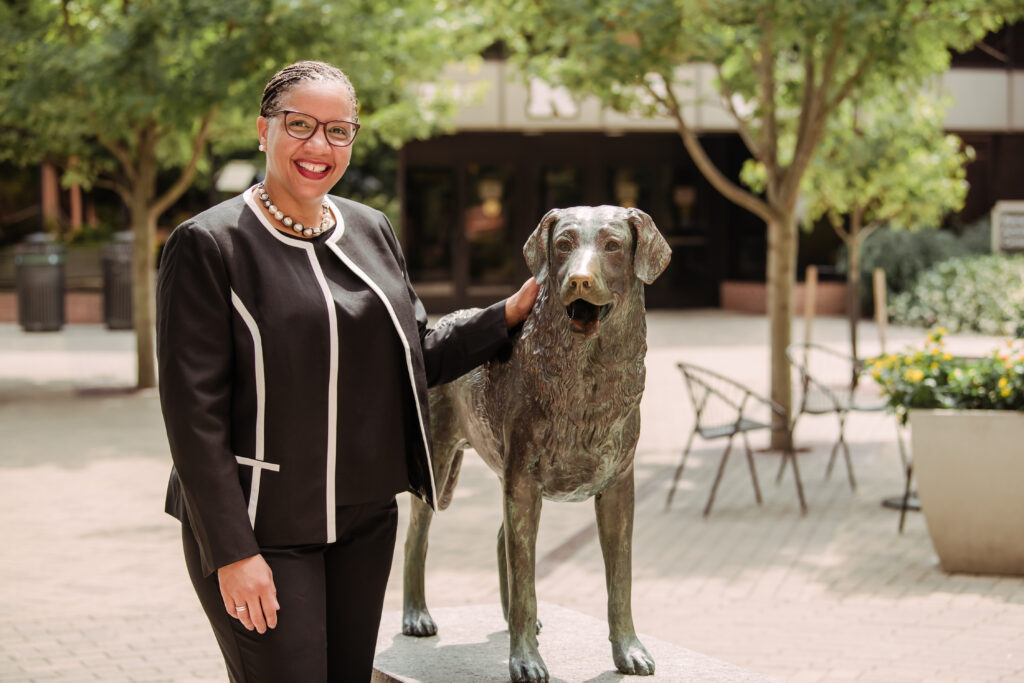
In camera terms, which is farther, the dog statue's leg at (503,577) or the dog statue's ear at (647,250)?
the dog statue's leg at (503,577)

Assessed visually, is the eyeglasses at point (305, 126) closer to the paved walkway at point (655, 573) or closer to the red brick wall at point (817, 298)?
the paved walkway at point (655, 573)

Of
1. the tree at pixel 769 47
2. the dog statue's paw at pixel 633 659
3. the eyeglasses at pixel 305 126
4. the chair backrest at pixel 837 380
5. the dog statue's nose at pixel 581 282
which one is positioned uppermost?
the tree at pixel 769 47

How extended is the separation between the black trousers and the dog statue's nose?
0.72 metres

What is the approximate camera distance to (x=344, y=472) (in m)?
3.00

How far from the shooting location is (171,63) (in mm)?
11625

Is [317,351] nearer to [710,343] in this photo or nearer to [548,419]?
[548,419]

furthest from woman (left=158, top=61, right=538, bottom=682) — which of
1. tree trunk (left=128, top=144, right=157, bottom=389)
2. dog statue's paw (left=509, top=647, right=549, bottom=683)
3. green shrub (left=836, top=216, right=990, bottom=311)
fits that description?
green shrub (left=836, top=216, right=990, bottom=311)

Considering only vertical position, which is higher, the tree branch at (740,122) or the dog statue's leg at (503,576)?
the tree branch at (740,122)

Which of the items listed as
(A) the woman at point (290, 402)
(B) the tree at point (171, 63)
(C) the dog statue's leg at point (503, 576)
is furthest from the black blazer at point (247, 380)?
(B) the tree at point (171, 63)

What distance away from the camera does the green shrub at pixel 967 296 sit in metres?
20.3

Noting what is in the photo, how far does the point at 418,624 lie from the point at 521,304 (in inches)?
55.6

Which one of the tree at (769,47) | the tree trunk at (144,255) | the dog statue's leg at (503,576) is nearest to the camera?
the dog statue's leg at (503,576)

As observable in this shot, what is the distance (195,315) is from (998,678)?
3.89 meters

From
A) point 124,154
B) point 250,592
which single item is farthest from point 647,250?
point 124,154
